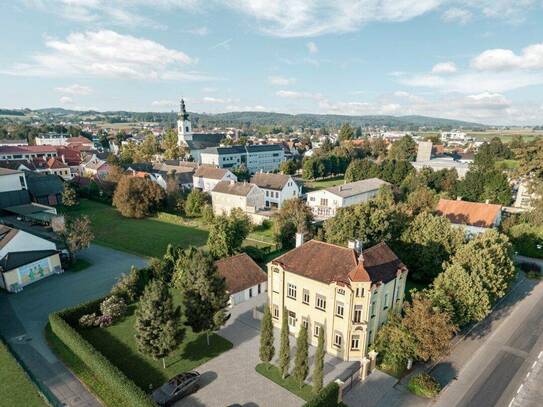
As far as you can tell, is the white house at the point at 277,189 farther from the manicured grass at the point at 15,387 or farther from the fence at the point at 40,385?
the manicured grass at the point at 15,387

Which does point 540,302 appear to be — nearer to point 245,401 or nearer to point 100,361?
point 245,401

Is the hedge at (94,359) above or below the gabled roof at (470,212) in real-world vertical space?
below

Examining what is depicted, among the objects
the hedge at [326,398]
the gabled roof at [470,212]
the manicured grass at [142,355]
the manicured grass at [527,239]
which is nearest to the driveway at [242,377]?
the manicured grass at [142,355]

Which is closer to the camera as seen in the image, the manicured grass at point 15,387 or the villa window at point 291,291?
the manicured grass at point 15,387

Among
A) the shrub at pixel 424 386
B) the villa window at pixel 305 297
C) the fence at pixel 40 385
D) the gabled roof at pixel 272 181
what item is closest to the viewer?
the fence at pixel 40 385

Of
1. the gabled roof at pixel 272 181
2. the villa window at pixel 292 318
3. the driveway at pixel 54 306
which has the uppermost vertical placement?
the gabled roof at pixel 272 181

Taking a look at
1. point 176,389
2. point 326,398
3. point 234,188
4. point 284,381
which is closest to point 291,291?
point 284,381
